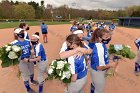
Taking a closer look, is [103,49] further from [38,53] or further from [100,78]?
[38,53]

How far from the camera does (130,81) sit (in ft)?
24.1

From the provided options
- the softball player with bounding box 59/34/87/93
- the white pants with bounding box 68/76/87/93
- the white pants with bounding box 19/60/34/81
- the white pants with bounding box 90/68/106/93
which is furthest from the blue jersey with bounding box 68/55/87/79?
the white pants with bounding box 19/60/34/81

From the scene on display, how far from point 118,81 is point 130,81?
0.44m

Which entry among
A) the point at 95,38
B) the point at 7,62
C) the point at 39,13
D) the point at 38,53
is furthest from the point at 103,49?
the point at 39,13

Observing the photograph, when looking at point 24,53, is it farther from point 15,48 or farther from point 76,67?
point 76,67

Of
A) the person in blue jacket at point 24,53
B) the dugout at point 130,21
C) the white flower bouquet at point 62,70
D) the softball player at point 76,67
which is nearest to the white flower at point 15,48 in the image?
the person in blue jacket at point 24,53

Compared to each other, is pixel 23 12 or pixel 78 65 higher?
pixel 78 65

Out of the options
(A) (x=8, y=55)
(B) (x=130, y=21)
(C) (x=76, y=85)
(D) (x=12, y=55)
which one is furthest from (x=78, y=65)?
(B) (x=130, y=21)

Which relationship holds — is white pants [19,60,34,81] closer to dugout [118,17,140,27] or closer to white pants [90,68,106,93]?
white pants [90,68,106,93]

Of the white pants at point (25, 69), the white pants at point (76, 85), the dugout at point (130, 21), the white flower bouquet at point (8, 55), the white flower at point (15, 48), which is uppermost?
the white flower at point (15, 48)

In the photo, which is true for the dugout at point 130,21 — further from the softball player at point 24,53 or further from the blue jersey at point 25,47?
the blue jersey at point 25,47

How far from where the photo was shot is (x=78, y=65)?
145 inches

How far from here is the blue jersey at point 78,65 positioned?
363 cm

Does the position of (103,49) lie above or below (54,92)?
above
